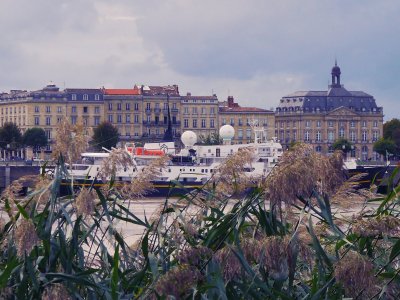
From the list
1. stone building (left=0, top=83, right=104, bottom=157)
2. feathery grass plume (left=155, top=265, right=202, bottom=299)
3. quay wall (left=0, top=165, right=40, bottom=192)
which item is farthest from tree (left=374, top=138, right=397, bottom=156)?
feathery grass plume (left=155, top=265, right=202, bottom=299)

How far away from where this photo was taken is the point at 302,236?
603cm

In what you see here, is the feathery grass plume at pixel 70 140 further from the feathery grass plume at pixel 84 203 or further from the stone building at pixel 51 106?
the stone building at pixel 51 106

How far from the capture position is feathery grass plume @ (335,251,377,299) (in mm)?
5379

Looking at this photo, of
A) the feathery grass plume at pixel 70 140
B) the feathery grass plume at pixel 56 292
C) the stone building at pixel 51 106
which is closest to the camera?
the feathery grass plume at pixel 56 292

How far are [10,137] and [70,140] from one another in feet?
323

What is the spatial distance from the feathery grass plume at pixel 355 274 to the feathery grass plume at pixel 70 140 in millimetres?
1551

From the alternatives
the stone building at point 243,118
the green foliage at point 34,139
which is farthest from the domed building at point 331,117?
the green foliage at point 34,139

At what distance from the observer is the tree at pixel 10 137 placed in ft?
334

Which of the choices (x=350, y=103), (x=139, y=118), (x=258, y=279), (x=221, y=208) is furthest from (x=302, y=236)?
(x=350, y=103)

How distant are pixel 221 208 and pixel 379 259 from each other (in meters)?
1.02

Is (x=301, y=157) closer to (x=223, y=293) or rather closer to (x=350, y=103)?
A: (x=223, y=293)

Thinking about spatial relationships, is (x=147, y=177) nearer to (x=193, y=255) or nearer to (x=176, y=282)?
(x=193, y=255)

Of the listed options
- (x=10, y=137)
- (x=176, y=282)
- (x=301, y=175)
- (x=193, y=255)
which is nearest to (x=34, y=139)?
(x=10, y=137)

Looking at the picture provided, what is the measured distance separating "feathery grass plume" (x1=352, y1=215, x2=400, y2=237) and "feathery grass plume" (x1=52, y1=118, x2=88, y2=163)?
1.50 meters
